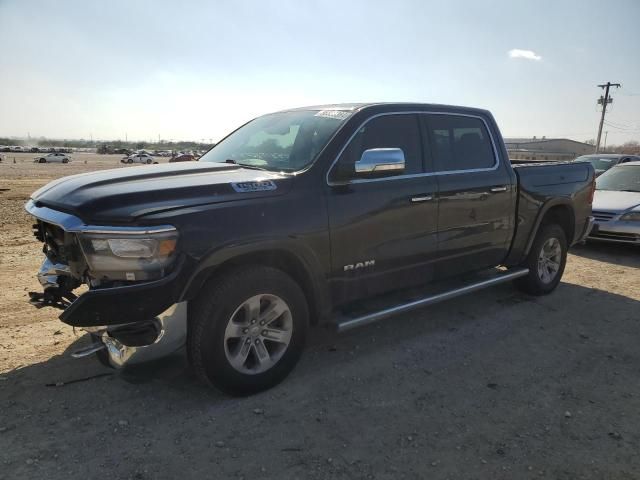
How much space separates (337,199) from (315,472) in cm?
180

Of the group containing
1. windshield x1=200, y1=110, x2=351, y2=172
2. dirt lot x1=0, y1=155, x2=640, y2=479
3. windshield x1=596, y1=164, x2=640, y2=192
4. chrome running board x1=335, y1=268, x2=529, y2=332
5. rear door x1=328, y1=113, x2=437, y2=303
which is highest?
windshield x1=200, y1=110, x2=351, y2=172

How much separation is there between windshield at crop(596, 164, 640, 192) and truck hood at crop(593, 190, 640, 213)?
0.35 metres

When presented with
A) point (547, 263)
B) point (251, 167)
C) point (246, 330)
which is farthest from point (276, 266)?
point (547, 263)

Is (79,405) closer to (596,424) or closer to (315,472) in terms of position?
(315,472)

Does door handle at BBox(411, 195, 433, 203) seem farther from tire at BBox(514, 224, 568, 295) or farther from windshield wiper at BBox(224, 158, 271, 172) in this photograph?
tire at BBox(514, 224, 568, 295)

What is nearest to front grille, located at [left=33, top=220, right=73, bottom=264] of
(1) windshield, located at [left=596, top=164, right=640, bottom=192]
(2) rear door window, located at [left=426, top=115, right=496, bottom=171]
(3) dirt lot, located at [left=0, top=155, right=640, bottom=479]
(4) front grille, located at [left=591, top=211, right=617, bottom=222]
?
(3) dirt lot, located at [left=0, top=155, right=640, bottom=479]

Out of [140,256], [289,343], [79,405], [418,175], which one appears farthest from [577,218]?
[79,405]

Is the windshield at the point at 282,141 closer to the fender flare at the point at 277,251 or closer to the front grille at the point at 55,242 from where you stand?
the fender flare at the point at 277,251

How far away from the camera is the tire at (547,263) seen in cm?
542

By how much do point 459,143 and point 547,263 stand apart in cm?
214

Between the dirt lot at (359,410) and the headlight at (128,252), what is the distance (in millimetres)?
632

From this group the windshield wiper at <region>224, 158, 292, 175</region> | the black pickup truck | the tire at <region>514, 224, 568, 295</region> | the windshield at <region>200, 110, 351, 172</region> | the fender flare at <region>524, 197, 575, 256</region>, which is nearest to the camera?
the black pickup truck

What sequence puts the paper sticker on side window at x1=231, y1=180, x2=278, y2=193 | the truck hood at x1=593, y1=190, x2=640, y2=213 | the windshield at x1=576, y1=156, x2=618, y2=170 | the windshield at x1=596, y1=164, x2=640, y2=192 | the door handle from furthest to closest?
the windshield at x1=576, y1=156, x2=618, y2=170 < the windshield at x1=596, y1=164, x2=640, y2=192 < the truck hood at x1=593, y1=190, x2=640, y2=213 < the door handle < the paper sticker on side window at x1=231, y1=180, x2=278, y2=193

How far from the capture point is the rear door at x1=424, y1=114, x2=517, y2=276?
429 centimetres
